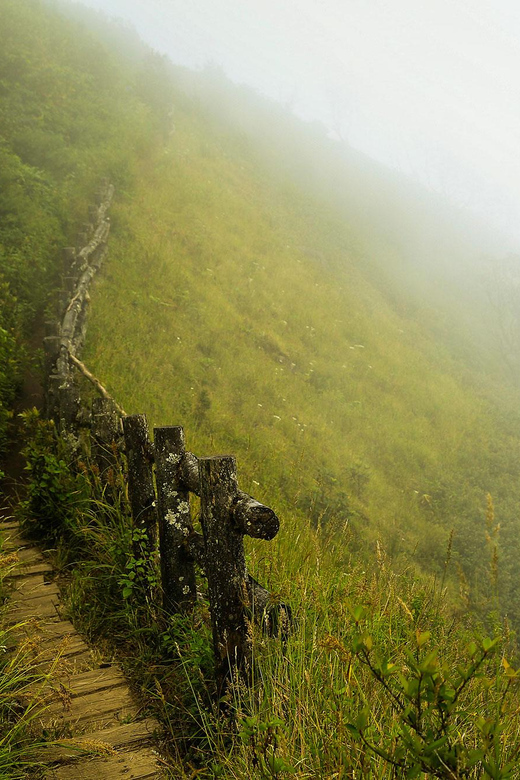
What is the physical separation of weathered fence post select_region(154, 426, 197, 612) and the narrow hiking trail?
0.56 m

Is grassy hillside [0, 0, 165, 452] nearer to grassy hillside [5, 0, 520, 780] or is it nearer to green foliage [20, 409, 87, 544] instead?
grassy hillside [5, 0, 520, 780]

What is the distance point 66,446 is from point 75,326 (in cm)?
402

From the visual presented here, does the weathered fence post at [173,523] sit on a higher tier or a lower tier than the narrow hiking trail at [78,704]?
higher

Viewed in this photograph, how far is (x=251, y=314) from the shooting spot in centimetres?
1633

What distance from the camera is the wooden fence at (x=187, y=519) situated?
8.86 feet

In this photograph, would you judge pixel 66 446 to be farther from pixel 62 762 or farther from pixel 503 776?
pixel 503 776

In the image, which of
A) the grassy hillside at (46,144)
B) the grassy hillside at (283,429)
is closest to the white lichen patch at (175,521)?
the grassy hillside at (283,429)

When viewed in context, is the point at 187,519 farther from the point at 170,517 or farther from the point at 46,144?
the point at 46,144

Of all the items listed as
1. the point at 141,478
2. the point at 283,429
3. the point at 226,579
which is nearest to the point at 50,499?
the point at 141,478

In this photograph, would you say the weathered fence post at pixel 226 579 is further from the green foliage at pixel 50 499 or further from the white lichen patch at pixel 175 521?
the green foliage at pixel 50 499

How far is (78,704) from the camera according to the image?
2951mm

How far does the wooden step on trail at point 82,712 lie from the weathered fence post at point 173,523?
564 millimetres

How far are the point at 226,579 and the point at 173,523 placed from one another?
2.92ft

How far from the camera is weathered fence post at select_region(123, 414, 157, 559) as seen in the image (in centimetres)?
391
